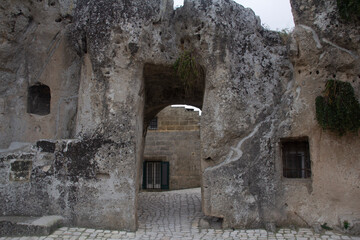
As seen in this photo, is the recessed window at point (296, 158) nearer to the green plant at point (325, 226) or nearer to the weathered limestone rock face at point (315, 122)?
the weathered limestone rock face at point (315, 122)

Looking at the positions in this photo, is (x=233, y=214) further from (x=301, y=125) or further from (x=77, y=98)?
(x=77, y=98)

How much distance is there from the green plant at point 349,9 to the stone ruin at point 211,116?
0.14m

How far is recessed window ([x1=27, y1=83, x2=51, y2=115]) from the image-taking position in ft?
25.3

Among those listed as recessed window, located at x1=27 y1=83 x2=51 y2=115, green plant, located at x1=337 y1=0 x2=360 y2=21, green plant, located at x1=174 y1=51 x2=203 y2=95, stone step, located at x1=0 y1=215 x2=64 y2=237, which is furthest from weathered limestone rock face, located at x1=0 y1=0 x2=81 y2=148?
green plant, located at x1=337 y1=0 x2=360 y2=21

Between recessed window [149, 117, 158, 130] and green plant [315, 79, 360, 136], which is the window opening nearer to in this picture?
recessed window [149, 117, 158, 130]


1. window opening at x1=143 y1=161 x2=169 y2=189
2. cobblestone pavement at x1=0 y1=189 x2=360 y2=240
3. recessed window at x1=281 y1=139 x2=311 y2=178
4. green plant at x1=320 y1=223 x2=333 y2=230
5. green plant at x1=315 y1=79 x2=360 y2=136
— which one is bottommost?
cobblestone pavement at x1=0 y1=189 x2=360 y2=240

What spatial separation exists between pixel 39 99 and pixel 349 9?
6.28 m

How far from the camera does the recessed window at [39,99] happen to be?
304 inches

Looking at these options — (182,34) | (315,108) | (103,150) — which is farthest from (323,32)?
(103,150)

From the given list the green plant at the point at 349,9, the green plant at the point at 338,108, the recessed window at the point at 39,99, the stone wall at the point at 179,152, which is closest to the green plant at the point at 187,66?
the green plant at the point at 338,108

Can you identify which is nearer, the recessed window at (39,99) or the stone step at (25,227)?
the stone step at (25,227)

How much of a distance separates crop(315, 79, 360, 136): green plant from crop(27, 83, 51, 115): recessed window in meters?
5.49

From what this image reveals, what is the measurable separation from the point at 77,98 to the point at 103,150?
5.52 feet

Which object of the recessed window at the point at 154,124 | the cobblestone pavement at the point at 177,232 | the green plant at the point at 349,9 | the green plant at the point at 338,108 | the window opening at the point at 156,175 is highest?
the green plant at the point at 349,9
